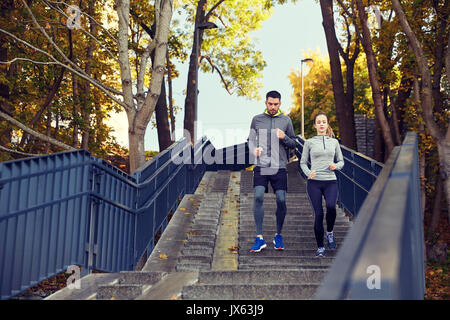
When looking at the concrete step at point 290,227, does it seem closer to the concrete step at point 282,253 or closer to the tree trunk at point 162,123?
the concrete step at point 282,253

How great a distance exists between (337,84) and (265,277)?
1255 centimetres

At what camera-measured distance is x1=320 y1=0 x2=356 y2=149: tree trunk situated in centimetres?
1691

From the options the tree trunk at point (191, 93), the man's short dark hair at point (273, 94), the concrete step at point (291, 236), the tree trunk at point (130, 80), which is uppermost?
the tree trunk at point (191, 93)

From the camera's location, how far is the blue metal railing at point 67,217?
443cm

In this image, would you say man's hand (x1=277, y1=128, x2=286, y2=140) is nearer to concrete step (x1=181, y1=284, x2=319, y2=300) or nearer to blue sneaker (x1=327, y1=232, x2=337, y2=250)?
blue sneaker (x1=327, y1=232, x2=337, y2=250)

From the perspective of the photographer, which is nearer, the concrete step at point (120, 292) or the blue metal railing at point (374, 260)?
the blue metal railing at point (374, 260)

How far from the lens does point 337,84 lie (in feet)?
55.5

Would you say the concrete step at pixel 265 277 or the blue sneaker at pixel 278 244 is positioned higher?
the blue sneaker at pixel 278 244

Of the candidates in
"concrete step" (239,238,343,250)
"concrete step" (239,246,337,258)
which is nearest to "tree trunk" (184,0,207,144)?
"concrete step" (239,238,343,250)

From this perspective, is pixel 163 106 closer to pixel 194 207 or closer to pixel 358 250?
pixel 194 207

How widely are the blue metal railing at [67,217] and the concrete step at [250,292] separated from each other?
4.49 feet

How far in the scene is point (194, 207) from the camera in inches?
414

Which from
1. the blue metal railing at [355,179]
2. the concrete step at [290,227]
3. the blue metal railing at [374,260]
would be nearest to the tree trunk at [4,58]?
the concrete step at [290,227]
